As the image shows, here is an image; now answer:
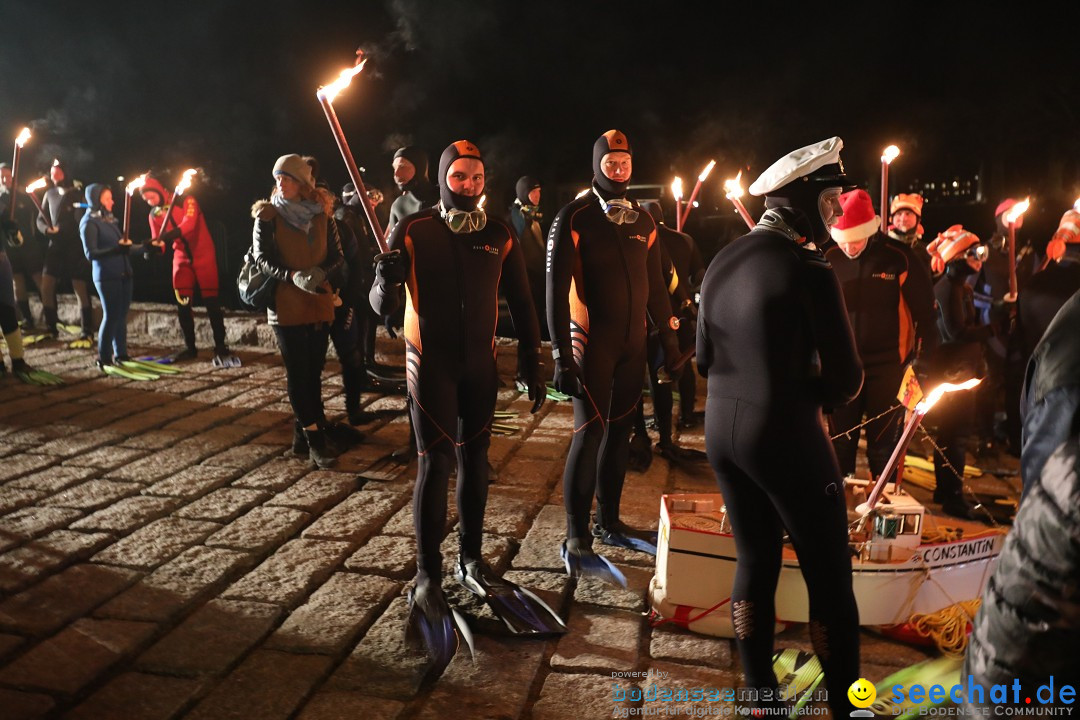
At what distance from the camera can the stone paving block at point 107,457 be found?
5773 mm

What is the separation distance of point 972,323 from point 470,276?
3926mm

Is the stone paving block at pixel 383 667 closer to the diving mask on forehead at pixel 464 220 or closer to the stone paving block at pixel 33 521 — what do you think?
the diving mask on forehead at pixel 464 220

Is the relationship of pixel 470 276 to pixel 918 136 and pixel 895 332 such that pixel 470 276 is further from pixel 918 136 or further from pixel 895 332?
pixel 918 136

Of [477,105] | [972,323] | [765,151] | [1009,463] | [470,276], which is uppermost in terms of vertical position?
[477,105]

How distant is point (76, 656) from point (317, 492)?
2.11 m

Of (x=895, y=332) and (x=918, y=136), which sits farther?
(x=918, y=136)

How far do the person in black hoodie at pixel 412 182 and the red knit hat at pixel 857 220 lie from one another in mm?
3589

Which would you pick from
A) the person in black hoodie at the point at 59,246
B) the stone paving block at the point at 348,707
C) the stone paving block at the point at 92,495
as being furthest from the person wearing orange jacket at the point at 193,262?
the stone paving block at the point at 348,707

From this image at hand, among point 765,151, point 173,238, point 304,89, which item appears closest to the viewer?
point 173,238

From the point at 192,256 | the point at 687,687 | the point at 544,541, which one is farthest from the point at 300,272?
the point at 192,256

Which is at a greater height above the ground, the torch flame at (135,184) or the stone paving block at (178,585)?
the torch flame at (135,184)

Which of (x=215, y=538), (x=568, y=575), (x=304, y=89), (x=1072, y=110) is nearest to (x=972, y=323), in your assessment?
(x=568, y=575)

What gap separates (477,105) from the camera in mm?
13227

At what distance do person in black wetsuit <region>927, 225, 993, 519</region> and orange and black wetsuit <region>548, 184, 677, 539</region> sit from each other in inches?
92.7
